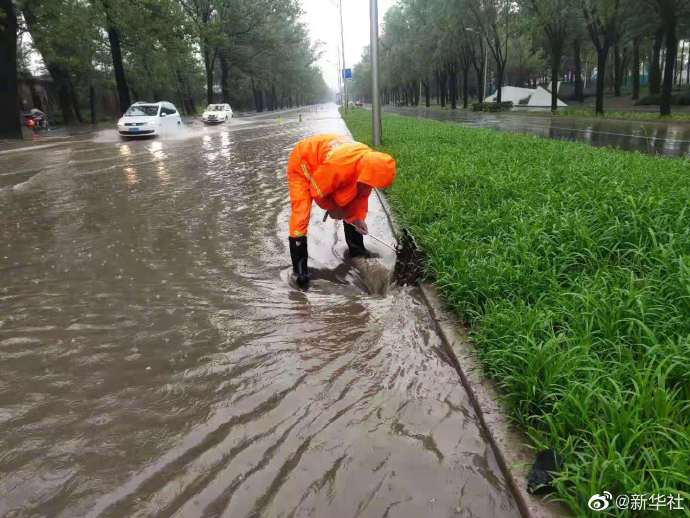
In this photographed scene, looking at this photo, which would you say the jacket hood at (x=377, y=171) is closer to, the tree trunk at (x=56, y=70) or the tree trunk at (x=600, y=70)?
the tree trunk at (x=56, y=70)

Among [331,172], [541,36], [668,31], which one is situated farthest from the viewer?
[541,36]

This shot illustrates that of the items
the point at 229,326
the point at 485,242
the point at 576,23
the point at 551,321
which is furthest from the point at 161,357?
the point at 576,23

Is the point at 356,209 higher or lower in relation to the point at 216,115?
lower

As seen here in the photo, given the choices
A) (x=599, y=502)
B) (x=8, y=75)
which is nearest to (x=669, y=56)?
(x=599, y=502)

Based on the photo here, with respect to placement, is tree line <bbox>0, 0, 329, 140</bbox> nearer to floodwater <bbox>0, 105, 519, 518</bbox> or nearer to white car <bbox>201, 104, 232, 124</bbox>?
white car <bbox>201, 104, 232, 124</bbox>

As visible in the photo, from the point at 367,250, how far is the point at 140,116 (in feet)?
63.0

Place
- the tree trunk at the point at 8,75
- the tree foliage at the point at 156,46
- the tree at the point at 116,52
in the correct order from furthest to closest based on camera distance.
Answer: the tree at the point at 116,52
the tree foliage at the point at 156,46
the tree trunk at the point at 8,75

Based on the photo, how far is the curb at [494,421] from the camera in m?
1.99

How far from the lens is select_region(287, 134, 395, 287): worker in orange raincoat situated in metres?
3.99

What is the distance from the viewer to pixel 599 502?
183cm

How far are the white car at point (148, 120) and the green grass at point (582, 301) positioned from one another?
57.4ft

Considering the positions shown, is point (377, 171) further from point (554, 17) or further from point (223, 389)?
point (554, 17)

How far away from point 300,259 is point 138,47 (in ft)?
100

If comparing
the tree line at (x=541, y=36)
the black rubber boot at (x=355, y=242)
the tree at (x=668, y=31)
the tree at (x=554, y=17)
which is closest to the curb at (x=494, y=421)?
the black rubber boot at (x=355, y=242)
